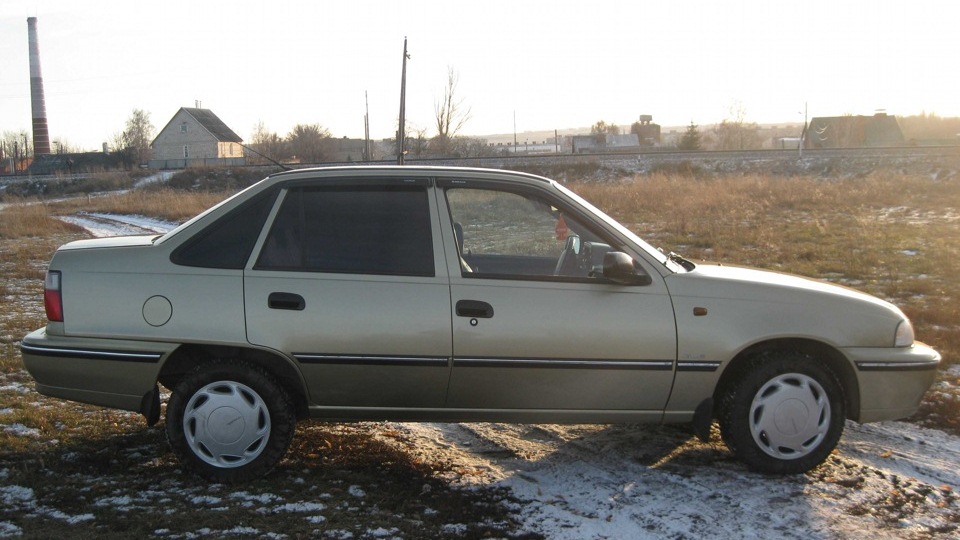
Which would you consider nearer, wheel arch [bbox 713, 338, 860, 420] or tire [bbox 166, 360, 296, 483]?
tire [bbox 166, 360, 296, 483]

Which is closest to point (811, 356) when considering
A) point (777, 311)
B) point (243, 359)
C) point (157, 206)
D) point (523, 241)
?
point (777, 311)

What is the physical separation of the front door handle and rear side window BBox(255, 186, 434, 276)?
0.86 ft

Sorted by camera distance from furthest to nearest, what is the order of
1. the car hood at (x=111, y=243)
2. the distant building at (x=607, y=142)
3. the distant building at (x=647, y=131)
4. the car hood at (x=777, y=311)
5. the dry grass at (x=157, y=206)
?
the distant building at (x=647, y=131), the distant building at (x=607, y=142), the dry grass at (x=157, y=206), the car hood at (x=111, y=243), the car hood at (x=777, y=311)

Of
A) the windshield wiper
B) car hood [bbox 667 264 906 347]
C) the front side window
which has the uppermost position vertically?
the front side window

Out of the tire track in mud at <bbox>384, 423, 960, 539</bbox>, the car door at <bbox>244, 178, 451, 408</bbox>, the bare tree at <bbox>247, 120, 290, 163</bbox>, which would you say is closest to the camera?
the tire track in mud at <bbox>384, 423, 960, 539</bbox>

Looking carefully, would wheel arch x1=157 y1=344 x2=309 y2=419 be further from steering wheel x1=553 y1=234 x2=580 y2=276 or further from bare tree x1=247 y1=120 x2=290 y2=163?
bare tree x1=247 y1=120 x2=290 y2=163

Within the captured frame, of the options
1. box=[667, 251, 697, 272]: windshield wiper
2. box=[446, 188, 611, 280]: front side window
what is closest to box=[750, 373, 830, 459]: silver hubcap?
box=[667, 251, 697, 272]: windshield wiper

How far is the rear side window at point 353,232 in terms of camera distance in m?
4.55

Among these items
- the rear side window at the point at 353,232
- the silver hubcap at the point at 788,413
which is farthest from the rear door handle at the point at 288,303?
the silver hubcap at the point at 788,413

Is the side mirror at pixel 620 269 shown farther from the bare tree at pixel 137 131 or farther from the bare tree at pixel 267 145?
the bare tree at pixel 137 131

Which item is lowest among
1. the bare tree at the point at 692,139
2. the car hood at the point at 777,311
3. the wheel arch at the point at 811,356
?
the wheel arch at the point at 811,356

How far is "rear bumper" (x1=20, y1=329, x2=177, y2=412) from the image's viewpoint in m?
4.46

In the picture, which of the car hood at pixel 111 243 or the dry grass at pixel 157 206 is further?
the dry grass at pixel 157 206

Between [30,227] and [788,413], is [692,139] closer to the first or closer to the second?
[30,227]
